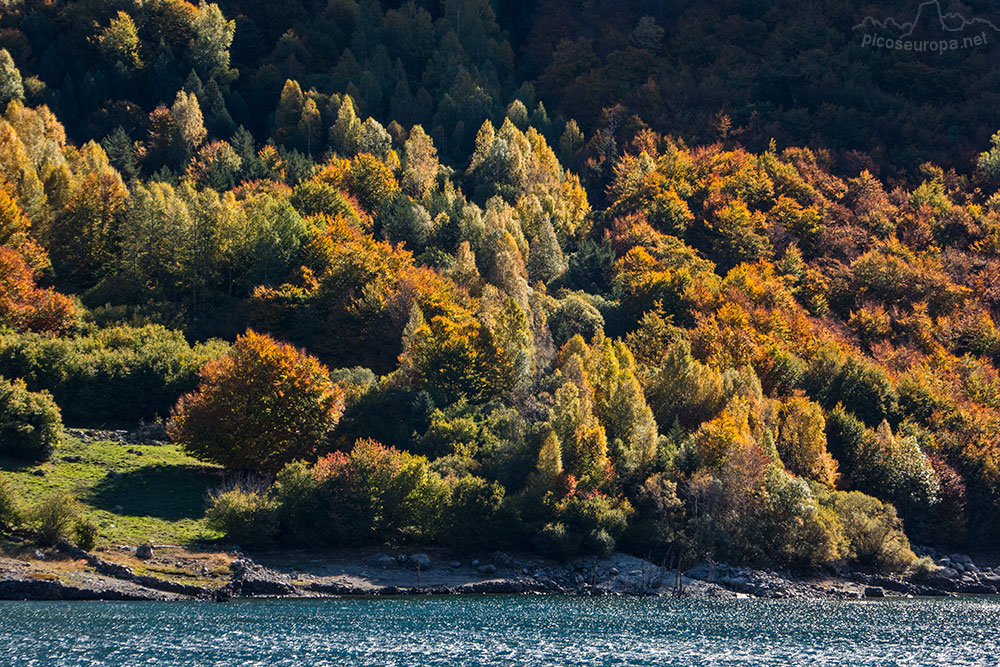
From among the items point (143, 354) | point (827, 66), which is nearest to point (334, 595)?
point (143, 354)

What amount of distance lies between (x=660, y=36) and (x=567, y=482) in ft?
375

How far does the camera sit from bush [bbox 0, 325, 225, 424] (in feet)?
308

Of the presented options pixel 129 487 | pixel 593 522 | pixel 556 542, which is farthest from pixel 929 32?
pixel 129 487

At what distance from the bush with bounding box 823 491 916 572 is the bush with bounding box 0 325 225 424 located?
52.1 m

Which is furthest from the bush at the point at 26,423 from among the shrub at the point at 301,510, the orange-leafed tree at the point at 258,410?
the shrub at the point at 301,510

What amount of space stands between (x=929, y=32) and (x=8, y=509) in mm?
153889

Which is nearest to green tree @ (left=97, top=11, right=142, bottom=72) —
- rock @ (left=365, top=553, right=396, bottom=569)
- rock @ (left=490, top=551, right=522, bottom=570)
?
rock @ (left=365, top=553, right=396, bottom=569)

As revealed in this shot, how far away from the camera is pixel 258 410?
287 ft

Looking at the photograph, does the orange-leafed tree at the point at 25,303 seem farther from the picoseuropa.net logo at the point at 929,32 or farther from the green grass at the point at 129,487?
the picoseuropa.net logo at the point at 929,32

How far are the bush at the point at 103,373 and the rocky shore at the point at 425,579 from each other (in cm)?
2432

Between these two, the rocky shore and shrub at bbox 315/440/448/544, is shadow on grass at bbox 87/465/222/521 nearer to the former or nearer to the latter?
the rocky shore

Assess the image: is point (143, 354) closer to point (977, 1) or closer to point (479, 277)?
point (479, 277)

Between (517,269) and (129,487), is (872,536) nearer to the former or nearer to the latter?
(517,269)

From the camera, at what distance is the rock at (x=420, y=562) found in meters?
80.2
